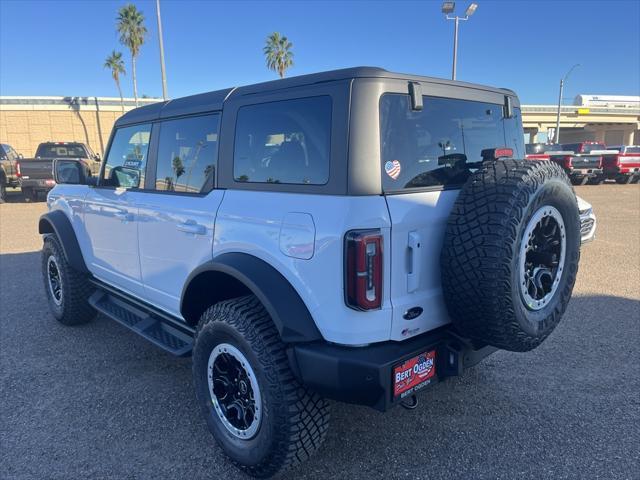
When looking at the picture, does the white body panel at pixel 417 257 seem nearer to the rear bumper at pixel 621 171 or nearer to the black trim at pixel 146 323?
the black trim at pixel 146 323

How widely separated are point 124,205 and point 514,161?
2.73 meters

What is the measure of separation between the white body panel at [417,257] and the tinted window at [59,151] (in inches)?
634

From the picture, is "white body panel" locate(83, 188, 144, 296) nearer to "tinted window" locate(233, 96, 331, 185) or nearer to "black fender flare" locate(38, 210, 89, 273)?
"black fender flare" locate(38, 210, 89, 273)

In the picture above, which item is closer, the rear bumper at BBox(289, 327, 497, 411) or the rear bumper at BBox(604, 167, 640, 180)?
the rear bumper at BBox(289, 327, 497, 411)

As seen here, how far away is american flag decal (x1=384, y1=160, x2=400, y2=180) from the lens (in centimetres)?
221

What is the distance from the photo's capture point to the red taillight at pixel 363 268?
6.65ft

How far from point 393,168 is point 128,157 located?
2.46 metres

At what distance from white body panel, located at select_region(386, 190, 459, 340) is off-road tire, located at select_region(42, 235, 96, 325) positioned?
344 cm

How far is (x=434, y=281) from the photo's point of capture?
2361mm

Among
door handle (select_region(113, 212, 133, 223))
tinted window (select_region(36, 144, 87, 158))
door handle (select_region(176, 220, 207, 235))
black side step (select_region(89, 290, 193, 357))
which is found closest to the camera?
door handle (select_region(176, 220, 207, 235))

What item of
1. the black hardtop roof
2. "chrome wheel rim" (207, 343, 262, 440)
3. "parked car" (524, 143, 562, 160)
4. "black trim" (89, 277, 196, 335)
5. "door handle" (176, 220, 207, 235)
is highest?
the black hardtop roof

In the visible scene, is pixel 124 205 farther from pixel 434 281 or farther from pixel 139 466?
pixel 434 281

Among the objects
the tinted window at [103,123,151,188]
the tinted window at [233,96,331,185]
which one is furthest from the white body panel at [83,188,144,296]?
the tinted window at [233,96,331,185]

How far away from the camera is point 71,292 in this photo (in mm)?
4477
